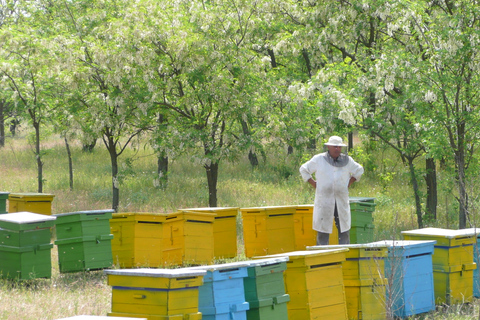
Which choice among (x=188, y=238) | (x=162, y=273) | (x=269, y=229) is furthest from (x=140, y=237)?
(x=162, y=273)

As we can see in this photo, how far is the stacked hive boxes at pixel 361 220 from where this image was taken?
32.5 ft

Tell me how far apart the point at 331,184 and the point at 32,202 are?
5986mm

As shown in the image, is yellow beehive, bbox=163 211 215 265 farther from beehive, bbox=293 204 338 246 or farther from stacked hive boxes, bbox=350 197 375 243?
stacked hive boxes, bbox=350 197 375 243

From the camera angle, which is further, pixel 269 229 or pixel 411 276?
pixel 269 229

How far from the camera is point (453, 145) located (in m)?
11.6

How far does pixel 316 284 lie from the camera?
6254 mm

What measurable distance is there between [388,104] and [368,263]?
7.78m

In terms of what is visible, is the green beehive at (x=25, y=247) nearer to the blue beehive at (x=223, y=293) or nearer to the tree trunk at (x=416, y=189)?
the blue beehive at (x=223, y=293)

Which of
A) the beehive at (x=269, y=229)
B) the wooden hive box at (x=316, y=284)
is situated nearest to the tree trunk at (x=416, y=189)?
the beehive at (x=269, y=229)

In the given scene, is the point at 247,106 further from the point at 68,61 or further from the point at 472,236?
the point at 472,236

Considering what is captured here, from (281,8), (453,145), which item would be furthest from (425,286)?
(281,8)

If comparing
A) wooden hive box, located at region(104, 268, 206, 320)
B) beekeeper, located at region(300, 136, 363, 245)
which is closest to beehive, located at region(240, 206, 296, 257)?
beekeeper, located at region(300, 136, 363, 245)

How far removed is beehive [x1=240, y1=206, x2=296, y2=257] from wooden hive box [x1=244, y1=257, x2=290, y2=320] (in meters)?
3.78

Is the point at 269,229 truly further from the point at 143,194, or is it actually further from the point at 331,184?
the point at 143,194
